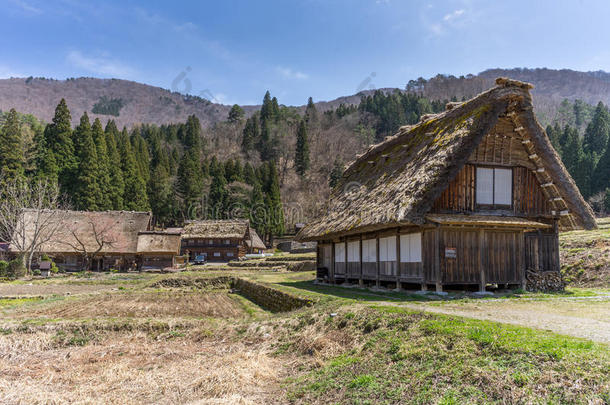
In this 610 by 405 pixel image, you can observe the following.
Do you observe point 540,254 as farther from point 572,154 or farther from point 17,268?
point 572,154

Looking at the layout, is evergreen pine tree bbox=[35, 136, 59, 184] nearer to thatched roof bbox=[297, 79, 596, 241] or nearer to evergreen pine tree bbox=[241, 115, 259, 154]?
evergreen pine tree bbox=[241, 115, 259, 154]

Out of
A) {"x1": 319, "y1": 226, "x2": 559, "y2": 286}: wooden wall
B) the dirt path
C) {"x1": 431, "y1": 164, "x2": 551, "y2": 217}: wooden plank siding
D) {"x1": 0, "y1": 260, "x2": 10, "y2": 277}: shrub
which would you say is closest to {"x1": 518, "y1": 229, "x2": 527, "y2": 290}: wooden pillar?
{"x1": 319, "y1": 226, "x2": 559, "y2": 286}: wooden wall

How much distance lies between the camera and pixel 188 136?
83250 millimetres

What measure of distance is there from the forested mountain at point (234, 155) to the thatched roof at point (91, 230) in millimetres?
9921

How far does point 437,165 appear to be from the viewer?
12617mm

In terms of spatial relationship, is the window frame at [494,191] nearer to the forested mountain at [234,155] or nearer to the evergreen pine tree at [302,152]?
the forested mountain at [234,155]

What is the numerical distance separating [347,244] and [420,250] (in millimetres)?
5875

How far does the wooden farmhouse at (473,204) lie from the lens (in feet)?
42.3

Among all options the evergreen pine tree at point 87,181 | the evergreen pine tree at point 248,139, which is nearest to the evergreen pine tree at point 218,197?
the evergreen pine tree at point 87,181

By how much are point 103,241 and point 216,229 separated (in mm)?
15545

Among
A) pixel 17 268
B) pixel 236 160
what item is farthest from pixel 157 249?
pixel 236 160

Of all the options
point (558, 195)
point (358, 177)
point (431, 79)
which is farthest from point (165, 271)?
point (431, 79)

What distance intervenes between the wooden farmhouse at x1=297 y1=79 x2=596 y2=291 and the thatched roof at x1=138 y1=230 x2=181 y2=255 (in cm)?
2808

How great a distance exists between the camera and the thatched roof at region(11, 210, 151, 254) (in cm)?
3703
